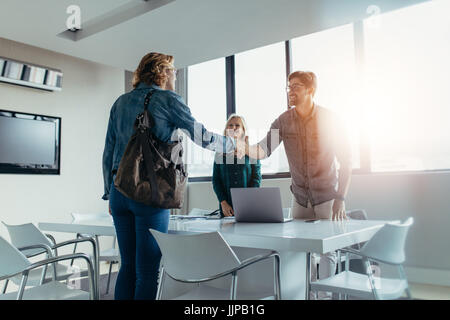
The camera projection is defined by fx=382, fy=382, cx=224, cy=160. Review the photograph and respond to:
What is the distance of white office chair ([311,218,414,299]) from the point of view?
1.38 m

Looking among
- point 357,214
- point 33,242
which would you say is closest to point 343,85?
point 357,214

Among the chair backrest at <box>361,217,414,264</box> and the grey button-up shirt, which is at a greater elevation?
the grey button-up shirt

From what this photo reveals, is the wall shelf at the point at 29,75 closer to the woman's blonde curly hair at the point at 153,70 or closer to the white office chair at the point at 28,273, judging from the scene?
the white office chair at the point at 28,273

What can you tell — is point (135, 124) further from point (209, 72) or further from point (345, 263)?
point (209, 72)

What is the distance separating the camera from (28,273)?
171cm

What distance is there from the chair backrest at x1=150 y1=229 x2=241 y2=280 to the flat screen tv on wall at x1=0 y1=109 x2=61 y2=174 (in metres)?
3.46

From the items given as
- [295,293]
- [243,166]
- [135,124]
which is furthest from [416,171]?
[243,166]

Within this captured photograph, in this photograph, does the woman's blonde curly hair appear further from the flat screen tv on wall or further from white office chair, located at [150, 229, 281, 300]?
the flat screen tv on wall

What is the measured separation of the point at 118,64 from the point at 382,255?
170 inches

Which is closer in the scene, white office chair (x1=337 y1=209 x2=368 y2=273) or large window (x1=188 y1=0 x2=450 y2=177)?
large window (x1=188 y1=0 x2=450 y2=177)

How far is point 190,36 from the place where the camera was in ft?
13.7

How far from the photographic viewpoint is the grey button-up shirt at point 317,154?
2.17 m

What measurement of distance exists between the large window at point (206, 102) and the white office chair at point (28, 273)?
3.47 meters

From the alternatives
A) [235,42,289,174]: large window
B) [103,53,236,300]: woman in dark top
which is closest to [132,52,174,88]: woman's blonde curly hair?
[103,53,236,300]: woman in dark top
